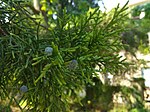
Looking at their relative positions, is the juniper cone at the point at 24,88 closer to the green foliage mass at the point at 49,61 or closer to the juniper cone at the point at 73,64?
the green foliage mass at the point at 49,61

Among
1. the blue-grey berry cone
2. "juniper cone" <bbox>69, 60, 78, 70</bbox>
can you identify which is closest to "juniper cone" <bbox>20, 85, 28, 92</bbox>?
the blue-grey berry cone

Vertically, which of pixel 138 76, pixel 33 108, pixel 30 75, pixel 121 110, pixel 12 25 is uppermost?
pixel 12 25

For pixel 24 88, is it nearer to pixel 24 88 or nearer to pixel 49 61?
pixel 24 88

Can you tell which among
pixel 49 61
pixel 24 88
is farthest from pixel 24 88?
pixel 49 61

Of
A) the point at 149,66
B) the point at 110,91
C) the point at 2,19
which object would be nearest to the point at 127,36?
the point at 149,66

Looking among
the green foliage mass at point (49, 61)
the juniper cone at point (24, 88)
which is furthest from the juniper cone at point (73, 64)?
the juniper cone at point (24, 88)

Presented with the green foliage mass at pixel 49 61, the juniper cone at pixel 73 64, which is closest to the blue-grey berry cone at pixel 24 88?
the green foliage mass at pixel 49 61

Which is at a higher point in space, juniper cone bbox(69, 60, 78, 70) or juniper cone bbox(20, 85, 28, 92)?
juniper cone bbox(69, 60, 78, 70)

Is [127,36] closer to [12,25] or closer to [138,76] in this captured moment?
[138,76]

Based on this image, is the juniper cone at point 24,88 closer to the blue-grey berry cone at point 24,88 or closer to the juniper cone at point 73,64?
the blue-grey berry cone at point 24,88

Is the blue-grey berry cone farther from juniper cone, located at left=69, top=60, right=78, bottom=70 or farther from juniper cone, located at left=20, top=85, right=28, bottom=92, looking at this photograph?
juniper cone, located at left=69, top=60, right=78, bottom=70

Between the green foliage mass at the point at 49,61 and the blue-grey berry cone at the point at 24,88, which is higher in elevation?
the green foliage mass at the point at 49,61
